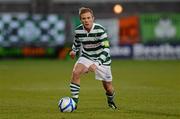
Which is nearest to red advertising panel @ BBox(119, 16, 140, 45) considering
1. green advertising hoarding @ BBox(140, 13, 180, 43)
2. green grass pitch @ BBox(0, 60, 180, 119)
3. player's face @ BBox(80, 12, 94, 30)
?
green advertising hoarding @ BBox(140, 13, 180, 43)

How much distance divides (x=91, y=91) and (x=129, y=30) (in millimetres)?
18039

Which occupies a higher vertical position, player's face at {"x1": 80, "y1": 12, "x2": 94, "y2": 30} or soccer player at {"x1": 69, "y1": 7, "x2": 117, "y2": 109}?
player's face at {"x1": 80, "y1": 12, "x2": 94, "y2": 30}

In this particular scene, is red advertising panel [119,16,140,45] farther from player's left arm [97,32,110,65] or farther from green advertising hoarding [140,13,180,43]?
player's left arm [97,32,110,65]

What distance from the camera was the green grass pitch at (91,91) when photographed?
14.0m

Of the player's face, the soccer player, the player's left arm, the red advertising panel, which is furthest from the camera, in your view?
the red advertising panel

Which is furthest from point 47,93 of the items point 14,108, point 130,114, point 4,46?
point 4,46

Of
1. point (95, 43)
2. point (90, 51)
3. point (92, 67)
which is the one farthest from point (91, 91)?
point (92, 67)

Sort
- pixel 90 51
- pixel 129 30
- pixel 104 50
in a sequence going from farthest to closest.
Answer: pixel 129 30 < pixel 90 51 < pixel 104 50

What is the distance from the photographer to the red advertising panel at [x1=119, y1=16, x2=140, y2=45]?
3816 centimetres

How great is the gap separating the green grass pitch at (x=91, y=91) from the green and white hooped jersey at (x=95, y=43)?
3.82ft

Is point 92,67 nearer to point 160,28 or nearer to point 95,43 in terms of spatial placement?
point 95,43

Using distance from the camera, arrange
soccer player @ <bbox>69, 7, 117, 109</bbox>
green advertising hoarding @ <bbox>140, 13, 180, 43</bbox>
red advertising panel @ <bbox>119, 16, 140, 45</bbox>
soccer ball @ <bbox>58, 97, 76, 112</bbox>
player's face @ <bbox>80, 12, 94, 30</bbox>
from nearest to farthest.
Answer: soccer ball @ <bbox>58, 97, 76, 112</bbox> → player's face @ <bbox>80, 12, 94, 30</bbox> → soccer player @ <bbox>69, 7, 117, 109</bbox> → red advertising panel @ <bbox>119, 16, 140, 45</bbox> → green advertising hoarding @ <bbox>140, 13, 180, 43</bbox>

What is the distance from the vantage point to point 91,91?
2069 cm

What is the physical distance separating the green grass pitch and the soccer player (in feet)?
2.46
